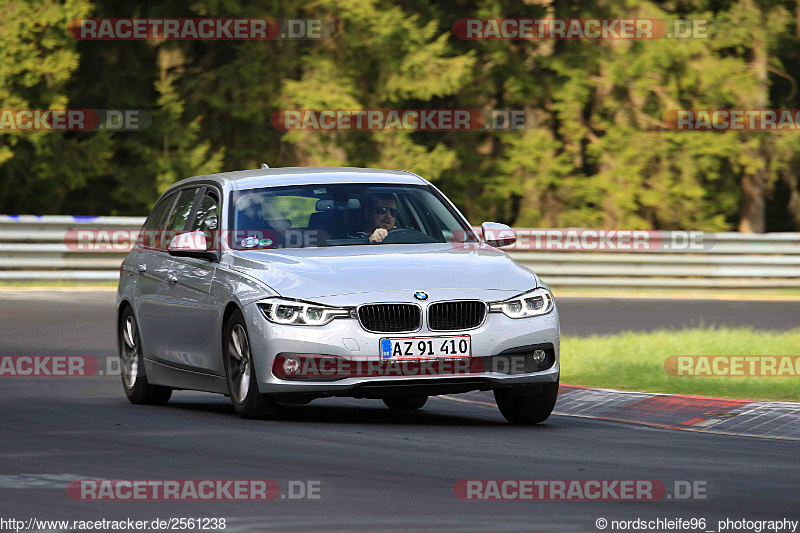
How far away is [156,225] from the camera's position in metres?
13.3

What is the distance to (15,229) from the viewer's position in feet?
82.4

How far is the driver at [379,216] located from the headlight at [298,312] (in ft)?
4.05

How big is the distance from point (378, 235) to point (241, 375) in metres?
1.43

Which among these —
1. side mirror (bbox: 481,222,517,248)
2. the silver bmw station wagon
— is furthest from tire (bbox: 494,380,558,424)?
side mirror (bbox: 481,222,517,248)

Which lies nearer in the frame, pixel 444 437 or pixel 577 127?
pixel 444 437

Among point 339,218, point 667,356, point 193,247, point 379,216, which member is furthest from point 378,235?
point 667,356

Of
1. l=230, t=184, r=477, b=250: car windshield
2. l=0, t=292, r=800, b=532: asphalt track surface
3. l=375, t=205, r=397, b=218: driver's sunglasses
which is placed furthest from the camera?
l=375, t=205, r=397, b=218: driver's sunglasses

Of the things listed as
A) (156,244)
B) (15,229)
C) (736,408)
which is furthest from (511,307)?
(15,229)

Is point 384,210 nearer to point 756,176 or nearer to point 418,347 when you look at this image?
point 418,347

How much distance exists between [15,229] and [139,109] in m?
4.51

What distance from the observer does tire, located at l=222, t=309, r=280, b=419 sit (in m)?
10.7

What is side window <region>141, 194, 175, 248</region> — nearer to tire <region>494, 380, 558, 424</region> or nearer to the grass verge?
tire <region>494, 380, 558, 424</region>

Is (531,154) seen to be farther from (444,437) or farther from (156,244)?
(444,437)

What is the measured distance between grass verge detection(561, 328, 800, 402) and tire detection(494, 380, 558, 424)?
7.48 ft
